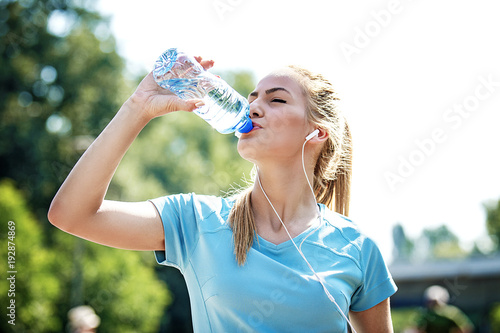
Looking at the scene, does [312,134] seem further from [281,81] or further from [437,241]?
[437,241]

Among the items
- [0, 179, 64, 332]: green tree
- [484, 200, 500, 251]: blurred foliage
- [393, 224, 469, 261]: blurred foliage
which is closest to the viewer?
[0, 179, 64, 332]: green tree

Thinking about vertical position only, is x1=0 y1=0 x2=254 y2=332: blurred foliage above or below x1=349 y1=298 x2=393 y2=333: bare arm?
below

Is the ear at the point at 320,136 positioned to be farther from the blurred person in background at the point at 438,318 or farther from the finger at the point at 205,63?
the blurred person in background at the point at 438,318

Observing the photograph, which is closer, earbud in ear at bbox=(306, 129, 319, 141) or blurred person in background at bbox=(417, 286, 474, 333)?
earbud in ear at bbox=(306, 129, 319, 141)

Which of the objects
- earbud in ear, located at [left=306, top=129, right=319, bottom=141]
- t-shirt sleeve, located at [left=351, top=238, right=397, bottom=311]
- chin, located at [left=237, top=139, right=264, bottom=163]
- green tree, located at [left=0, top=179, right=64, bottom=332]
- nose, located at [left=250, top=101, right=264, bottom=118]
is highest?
nose, located at [left=250, top=101, right=264, bottom=118]

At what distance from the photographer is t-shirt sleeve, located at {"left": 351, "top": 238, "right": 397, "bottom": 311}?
7.73 ft

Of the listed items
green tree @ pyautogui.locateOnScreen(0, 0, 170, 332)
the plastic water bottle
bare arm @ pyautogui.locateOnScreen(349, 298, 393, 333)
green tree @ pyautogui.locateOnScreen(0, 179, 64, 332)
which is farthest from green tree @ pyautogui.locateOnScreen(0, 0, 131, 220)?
bare arm @ pyautogui.locateOnScreen(349, 298, 393, 333)

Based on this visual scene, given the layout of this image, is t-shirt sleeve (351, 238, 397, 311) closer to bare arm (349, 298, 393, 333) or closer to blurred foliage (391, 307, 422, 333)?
bare arm (349, 298, 393, 333)

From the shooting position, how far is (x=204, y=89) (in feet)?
A: 9.17

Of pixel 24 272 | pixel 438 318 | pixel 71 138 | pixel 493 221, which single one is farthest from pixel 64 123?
pixel 493 221

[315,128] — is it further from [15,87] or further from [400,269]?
[400,269]

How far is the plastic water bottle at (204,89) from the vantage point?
8.05 ft

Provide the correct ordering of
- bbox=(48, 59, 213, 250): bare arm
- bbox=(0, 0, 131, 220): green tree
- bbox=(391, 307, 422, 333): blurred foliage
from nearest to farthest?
bbox=(48, 59, 213, 250): bare arm < bbox=(0, 0, 131, 220): green tree < bbox=(391, 307, 422, 333): blurred foliage

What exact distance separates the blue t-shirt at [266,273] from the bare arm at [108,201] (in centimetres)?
11
